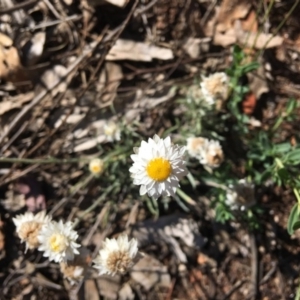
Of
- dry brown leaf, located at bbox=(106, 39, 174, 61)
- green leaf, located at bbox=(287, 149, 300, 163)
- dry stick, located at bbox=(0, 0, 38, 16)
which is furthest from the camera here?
dry brown leaf, located at bbox=(106, 39, 174, 61)

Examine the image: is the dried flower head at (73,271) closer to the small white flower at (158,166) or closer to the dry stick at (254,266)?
the small white flower at (158,166)

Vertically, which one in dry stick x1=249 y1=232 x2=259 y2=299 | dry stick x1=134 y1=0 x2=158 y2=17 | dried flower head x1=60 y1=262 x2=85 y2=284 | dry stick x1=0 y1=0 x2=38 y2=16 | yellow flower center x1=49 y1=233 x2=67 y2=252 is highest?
dry stick x1=0 y1=0 x2=38 y2=16

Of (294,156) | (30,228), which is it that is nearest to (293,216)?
(294,156)

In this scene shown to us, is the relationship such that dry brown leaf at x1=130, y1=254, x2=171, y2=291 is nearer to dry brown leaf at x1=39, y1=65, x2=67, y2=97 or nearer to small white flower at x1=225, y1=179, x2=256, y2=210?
small white flower at x1=225, y1=179, x2=256, y2=210

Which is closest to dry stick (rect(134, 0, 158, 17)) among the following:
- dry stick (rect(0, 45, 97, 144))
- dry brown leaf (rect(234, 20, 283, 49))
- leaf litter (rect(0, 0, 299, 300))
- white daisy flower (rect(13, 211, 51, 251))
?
leaf litter (rect(0, 0, 299, 300))

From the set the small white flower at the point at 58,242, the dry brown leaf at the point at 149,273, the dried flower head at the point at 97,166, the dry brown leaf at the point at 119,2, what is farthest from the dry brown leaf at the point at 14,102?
the dry brown leaf at the point at 149,273

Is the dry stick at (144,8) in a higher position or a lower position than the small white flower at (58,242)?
higher

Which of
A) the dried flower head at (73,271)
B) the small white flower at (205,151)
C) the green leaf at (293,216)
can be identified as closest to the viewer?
the green leaf at (293,216)
